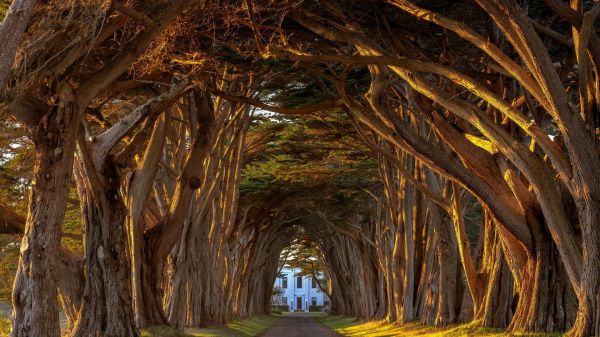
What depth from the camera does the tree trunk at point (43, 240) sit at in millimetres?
10195

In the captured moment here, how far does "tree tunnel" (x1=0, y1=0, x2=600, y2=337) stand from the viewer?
10336 millimetres

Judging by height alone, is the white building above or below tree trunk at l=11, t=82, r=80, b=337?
above

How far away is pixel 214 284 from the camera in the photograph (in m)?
26.0

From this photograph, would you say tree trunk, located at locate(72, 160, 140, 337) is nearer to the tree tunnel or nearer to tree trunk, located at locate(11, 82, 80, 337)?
the tree tunnel

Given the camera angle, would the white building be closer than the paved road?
No

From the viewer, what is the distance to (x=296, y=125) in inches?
941

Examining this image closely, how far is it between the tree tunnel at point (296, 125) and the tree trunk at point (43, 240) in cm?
2

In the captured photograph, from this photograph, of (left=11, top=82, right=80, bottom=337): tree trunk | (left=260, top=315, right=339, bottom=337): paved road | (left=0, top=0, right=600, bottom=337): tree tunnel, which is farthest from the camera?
(left=260, top=315, right=339, bottom=337): paved road

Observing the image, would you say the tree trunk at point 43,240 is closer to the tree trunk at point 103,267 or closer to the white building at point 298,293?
the tree trunk at point 103,267

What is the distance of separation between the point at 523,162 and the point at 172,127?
10568mm

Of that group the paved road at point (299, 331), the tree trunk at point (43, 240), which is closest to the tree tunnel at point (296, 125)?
the tree trunk at point (43, 240)


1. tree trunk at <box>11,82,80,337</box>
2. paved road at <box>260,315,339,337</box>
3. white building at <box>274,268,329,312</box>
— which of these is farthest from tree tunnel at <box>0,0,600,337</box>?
white building at <box>274,268,329,312</box>

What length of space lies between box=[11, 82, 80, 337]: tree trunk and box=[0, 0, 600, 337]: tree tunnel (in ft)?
0.08

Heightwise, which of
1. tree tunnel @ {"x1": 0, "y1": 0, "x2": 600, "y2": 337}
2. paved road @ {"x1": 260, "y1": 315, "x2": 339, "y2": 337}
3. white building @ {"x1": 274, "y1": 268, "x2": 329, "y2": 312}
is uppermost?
white building @ {"x1": 274, "y1": 268, "x2": 329, "y2": 312}
